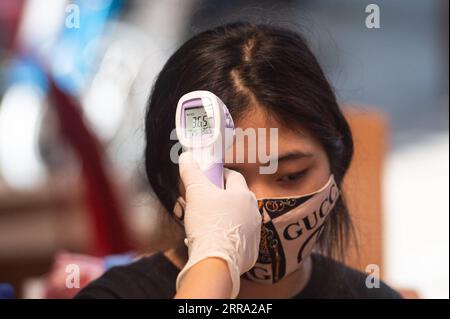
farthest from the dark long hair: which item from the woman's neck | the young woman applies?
the woman's neck

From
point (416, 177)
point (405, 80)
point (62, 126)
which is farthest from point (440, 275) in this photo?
point (405, 80)

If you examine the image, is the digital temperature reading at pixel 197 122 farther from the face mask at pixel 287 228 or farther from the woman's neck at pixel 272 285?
the woman's neck at pixel 272 285

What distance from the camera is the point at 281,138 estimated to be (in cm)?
118

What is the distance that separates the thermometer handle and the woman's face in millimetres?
78

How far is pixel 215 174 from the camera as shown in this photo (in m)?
1.05

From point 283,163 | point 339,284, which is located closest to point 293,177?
point 283,163

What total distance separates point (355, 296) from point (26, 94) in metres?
2.00

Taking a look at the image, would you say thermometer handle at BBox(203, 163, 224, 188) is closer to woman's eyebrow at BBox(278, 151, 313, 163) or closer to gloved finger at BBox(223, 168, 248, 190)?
gloved finger at BBox(223, 168, 248, 190)

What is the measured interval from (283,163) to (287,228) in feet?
0.35

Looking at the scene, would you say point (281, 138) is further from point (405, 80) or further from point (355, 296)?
point (405, 80)

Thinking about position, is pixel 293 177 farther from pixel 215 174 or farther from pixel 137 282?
pixel 137 282

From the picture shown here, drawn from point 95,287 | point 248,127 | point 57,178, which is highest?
point 248,127

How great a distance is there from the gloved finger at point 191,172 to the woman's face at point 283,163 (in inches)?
4.3

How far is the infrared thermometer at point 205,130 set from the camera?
1.04 m
